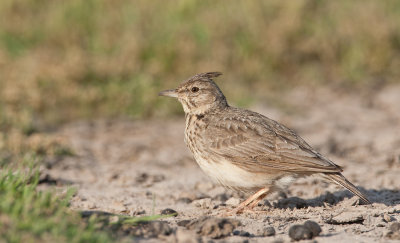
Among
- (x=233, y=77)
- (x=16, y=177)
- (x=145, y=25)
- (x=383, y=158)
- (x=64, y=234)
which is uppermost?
(x=145, y=25)

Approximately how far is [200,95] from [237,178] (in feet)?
4.42

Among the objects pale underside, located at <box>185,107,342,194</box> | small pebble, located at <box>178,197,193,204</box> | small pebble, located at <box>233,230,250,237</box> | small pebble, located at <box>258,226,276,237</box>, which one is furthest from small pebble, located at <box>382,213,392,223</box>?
small pebble, located at <box>178,197,193,204</box>

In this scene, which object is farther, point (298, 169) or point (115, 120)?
Result: point (115, 120)

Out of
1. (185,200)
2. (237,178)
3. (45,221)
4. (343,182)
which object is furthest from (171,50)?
(45,221)

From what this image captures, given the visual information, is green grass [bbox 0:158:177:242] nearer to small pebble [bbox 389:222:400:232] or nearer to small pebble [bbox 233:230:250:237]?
small pebble [bbox 233:230:250:237]

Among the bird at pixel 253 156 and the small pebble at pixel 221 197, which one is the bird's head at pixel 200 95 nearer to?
the bird at pixel 253 156

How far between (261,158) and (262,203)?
2.33 feet

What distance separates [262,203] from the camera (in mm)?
6020

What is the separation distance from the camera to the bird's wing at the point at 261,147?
5.34 meters

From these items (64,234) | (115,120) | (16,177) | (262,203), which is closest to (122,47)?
(115,120)

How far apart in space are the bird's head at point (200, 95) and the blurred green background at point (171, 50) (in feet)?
10.5

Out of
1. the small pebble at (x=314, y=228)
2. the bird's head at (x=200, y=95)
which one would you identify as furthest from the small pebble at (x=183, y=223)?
the bird's head at (x=200, y=95)

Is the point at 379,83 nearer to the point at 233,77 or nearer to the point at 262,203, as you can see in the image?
the point at 233,77

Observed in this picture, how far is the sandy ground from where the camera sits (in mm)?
4820
